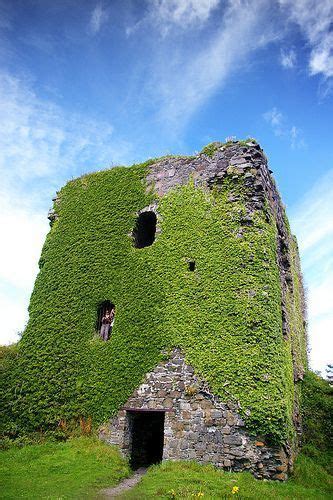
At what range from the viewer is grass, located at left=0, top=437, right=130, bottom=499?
28.0 feet

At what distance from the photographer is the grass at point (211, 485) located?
26.9 feet

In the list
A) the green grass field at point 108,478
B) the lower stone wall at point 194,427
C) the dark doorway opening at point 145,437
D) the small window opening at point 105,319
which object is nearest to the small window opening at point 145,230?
the small window opening at point 105,319

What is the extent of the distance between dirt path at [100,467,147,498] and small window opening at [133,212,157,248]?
7596 millimetres

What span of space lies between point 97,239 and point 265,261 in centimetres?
653

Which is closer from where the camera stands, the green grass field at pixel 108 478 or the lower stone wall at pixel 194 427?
the green grass field at pixel 108 478

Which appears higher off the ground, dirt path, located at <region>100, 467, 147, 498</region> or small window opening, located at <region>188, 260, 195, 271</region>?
small window opening, located at <region>188, 260, 195, 271</region>

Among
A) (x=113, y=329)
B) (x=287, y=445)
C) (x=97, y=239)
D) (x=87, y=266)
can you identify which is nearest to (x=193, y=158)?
(x=97, y=239)

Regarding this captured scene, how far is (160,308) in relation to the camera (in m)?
12.6

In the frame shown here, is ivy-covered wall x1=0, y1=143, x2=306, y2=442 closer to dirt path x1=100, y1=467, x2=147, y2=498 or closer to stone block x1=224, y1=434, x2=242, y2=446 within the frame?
stone block x1=224, y1=434, x2=242, y2=446

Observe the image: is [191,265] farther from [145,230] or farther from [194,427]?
[194,427]

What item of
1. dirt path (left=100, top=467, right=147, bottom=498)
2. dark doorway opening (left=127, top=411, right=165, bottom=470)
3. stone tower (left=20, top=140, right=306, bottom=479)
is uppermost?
stone tower (left=20, top=140, right=306, bottom=479)

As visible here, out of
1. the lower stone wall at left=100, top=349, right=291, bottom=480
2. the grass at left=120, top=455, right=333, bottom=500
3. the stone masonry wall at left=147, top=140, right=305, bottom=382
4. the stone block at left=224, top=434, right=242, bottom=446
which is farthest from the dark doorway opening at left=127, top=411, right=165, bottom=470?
the stone masonry wall at left=147, top=140, right=305, bottom=382

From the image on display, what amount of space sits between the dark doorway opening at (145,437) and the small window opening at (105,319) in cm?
284

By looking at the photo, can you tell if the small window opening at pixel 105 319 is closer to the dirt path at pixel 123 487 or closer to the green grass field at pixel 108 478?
the green grass field at pixel 108 478
